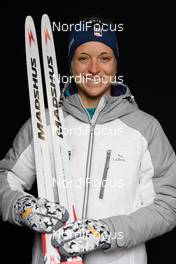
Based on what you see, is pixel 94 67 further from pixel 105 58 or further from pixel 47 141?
pixel 47 141

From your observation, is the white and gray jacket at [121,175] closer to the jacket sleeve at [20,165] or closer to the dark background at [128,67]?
the jacket sleeve at [20,165]

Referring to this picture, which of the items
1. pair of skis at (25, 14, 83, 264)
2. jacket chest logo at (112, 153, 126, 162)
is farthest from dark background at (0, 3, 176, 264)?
jacket chest logo at (112, 153, 126, 162)

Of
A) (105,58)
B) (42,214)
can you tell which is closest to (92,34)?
(105,58)

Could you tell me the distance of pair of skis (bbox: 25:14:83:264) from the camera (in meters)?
1.81

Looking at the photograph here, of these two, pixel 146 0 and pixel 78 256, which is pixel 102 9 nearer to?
pixel 146 0

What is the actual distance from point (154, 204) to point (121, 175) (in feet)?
0.48

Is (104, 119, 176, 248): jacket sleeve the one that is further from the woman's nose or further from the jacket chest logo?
the woman's nose

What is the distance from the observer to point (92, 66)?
187 cm

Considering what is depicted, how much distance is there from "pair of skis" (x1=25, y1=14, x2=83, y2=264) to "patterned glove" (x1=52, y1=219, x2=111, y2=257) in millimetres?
67

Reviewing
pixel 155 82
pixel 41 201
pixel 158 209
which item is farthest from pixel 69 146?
pixel 155 82

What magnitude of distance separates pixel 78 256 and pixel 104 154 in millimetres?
350

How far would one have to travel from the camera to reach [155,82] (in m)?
2.85

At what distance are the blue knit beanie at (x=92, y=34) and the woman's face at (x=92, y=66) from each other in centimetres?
2

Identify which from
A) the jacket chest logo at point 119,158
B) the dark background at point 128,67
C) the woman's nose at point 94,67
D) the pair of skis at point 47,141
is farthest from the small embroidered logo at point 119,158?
the dark background at point 128,67
